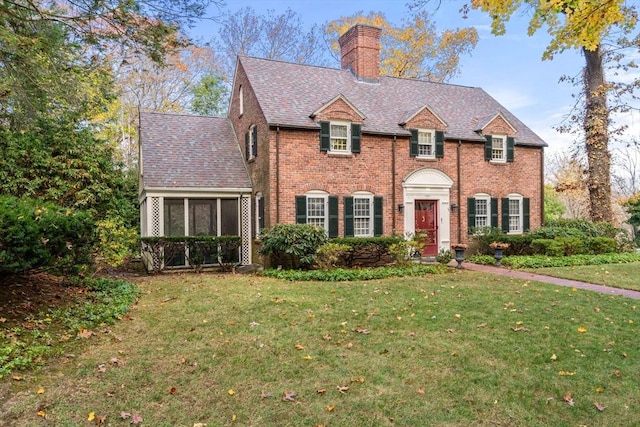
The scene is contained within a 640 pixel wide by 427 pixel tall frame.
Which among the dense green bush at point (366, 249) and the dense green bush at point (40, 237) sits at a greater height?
the dense green bush at point (40, 237)

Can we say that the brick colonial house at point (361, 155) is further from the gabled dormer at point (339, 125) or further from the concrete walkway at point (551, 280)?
the concrete walkway at point (551, 280)

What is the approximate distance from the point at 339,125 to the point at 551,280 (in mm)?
7733

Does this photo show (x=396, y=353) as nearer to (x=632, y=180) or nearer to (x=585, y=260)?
(x=585, y=260)

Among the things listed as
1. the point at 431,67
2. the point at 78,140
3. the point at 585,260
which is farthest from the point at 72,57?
the point at 431,67

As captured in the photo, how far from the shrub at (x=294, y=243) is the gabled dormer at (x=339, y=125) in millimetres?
3130

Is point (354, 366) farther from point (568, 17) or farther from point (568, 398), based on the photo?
point (568, 17)

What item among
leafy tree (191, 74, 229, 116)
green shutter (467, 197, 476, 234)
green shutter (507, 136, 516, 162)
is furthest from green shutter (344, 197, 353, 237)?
leafy tree (191, 74, 229, 116)

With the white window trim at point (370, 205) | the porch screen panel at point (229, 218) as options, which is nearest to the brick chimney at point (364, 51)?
the white window trim at point (370, 205)

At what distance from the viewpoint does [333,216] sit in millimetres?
14008

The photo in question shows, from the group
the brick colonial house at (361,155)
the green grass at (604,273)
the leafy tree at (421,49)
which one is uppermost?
the leafy tree at (421,49)

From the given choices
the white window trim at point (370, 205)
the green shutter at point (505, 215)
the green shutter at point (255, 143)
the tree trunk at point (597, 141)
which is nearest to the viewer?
the white window trim at point (370, 205)

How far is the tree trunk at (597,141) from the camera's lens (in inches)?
709

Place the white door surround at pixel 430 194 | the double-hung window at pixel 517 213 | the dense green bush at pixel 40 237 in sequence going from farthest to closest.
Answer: the double-hung window at pixel 517 213, the white door surround at pixel 430 194, the dense green bush at pixel 40 237

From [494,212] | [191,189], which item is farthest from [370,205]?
[191,189]
